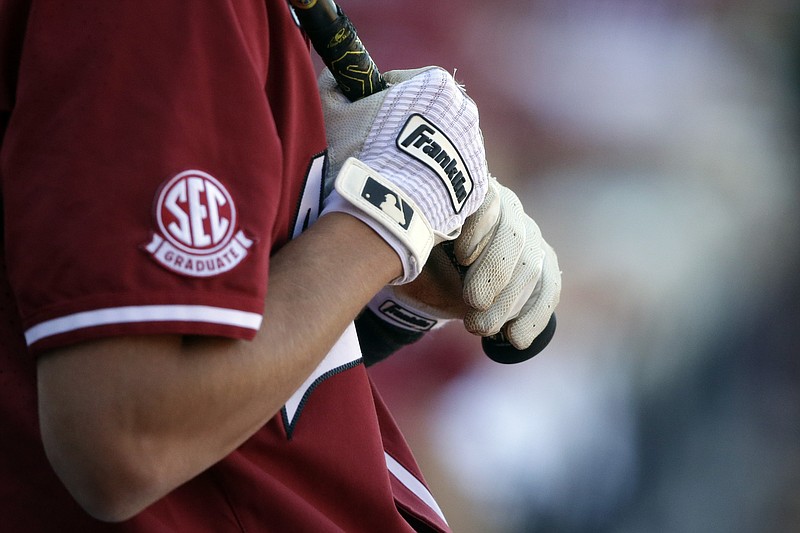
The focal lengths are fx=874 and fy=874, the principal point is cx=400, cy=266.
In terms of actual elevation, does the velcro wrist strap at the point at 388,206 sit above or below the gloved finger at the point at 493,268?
above

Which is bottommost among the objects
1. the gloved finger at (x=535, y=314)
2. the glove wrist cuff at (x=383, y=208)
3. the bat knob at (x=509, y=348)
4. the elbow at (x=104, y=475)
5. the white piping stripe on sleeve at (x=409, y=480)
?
the white piping stripe on sleeve at (x=409, y=480)

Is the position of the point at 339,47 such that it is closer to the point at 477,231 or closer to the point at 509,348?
the point at 477,231

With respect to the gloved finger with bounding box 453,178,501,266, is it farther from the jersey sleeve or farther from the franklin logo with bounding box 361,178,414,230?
the jersey sleeve

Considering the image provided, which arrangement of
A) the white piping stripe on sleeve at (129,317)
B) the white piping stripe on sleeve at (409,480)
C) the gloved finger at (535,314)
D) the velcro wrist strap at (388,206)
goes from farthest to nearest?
1. the gloved finger at (535,314)
2. the white piping stripe on sleeve at (409,480)
3. the velcro wrist strap at (388,206)
4. the white piping stripe on sleeve at (129,317)

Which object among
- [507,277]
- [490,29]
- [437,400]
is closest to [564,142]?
[490,29]

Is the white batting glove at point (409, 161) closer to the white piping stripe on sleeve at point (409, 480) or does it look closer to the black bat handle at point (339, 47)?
the black bat handle at point (339, 47)

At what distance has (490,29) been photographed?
2.28 metres

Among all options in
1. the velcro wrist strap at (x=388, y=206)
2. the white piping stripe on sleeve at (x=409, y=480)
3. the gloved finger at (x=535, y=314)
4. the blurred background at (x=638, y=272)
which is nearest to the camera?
the velcro wrist strap at (x=388, y=206)

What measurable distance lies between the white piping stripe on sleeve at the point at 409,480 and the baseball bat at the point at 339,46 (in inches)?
16.1

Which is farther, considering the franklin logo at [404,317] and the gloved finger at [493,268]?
the franklin logo at [404,317]

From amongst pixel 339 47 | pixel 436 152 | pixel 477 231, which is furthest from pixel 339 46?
pixel 477 231

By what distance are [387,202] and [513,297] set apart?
14.1 inches

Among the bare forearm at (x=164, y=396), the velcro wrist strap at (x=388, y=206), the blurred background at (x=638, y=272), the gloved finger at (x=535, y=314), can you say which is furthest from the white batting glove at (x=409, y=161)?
the blurred background at (x=638, y=272)

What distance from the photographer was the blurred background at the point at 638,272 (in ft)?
7.29
